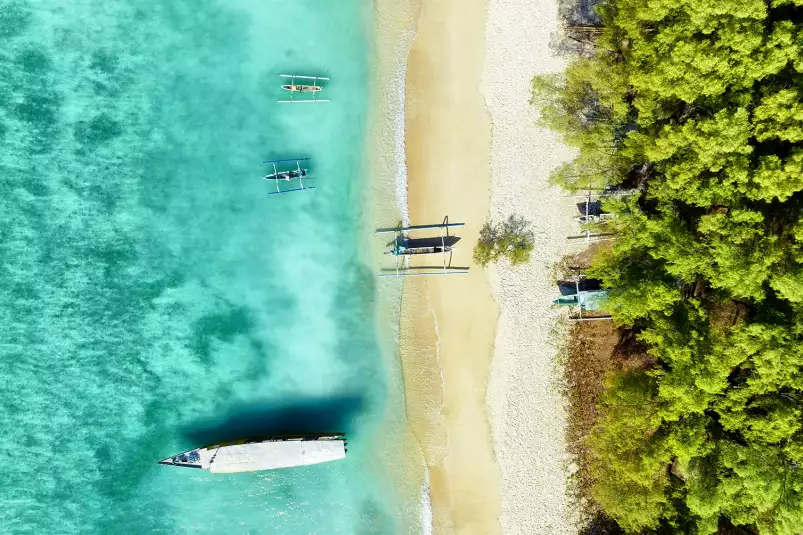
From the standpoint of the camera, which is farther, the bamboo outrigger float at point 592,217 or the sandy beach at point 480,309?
the sandy beach at point 480,309

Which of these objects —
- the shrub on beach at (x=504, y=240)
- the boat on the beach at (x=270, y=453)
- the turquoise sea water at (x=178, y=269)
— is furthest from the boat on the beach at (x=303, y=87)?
the boat on the beach at (x=270, y=453)

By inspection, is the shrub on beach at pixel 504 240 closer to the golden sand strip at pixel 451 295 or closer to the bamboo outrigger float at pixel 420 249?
the golden sand strip at pixel 451 295

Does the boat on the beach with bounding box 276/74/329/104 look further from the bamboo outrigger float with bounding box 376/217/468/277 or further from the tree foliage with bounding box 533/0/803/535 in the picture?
the tree foliage with bounding box 533/0/803/535

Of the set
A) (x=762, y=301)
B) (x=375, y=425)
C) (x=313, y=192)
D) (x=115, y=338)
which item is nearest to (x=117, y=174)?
(x=115, y=338)

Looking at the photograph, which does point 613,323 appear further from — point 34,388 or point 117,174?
point 34,388

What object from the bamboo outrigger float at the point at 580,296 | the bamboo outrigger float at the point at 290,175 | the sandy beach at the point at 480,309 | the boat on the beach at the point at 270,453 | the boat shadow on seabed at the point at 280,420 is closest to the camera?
the boat on the beach at the point at 270,453

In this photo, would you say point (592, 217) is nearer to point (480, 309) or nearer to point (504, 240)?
point (504, 240)

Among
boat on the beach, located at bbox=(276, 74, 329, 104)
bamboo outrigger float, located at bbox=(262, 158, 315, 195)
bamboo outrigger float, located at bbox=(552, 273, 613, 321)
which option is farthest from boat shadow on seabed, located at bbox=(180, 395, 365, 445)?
boat on the beach, located at bbox=(276, 74, 329, 104)
